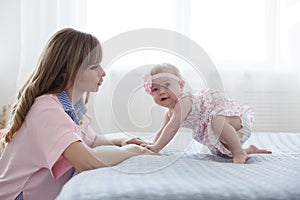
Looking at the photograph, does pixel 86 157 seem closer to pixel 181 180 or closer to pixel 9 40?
pixel 181 180

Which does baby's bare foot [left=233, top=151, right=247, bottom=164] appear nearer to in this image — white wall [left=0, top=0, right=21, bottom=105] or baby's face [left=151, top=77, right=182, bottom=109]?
baby's face [left=151, top=77, right=182, bottom=109]

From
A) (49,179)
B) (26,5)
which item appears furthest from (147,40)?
(26,5)

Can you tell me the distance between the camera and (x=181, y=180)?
78cm

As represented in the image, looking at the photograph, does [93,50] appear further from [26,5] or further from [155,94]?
[26,5]

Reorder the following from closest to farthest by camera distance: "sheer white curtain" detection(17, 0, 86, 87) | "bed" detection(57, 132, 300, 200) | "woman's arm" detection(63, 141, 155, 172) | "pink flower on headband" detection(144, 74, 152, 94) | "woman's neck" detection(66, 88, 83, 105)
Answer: "bed" detection(57, 132, 300, 200)
"woman's arm" detection(63, 141, 155, 172)
"pink flower on headband" detection(144, 74, 152, 94)
"woman's neck" detection(66, 88, 83, 105)
"sheer white curtain" detection(17, 0, 86, 87)

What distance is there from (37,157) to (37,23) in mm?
1718

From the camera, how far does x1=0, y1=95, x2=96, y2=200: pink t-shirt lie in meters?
0.98

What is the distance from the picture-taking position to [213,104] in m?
1.32

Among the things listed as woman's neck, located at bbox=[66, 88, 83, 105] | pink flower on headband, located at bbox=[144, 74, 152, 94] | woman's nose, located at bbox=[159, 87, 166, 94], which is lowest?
woman's neck, located at bbox=[66, 88, 83, 105]

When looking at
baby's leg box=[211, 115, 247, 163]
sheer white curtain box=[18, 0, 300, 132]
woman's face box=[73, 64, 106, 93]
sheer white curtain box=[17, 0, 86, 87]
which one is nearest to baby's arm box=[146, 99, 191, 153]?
baby's leg box=[211, 115, 247, 163]

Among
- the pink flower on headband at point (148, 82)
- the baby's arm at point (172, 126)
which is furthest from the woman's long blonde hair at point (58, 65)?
the baby's arm at point (172, 126)

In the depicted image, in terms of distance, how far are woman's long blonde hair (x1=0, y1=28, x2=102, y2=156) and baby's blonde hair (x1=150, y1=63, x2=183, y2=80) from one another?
165mm

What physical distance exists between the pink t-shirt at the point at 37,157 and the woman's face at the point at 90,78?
0.09 m

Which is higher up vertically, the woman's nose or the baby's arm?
the woman's nose
